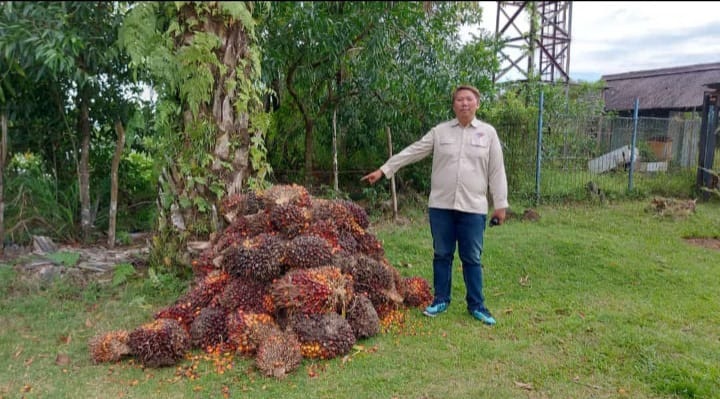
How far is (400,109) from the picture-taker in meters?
6.70

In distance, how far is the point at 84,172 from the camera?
535 centimetres

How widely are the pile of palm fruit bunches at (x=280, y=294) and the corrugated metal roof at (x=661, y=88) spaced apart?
998 centimetres

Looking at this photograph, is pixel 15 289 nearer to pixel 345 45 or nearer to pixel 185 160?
pixel 185 160

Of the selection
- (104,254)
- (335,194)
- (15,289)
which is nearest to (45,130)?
(104,254)

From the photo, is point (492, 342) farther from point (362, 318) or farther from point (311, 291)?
point (311, 291)

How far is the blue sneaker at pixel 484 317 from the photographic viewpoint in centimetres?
372

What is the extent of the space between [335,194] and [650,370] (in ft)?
14.0

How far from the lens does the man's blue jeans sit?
3617 mm

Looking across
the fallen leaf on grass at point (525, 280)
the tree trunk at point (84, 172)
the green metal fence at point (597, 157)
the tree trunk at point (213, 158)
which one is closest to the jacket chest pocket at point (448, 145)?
the tree trunk at point (213, 158)

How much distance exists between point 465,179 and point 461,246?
498mm

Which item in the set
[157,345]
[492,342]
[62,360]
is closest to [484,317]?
[492,342]

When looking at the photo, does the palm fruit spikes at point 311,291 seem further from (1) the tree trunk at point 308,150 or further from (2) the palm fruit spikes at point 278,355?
(1) the tree trunk at point 308,150

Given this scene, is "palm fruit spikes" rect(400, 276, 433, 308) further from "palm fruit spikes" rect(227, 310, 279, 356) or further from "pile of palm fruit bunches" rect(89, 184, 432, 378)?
"palm fruit spikes" rect(227, 310, 279, 356)

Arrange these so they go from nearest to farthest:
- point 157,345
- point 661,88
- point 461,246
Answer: point 157,345, point 461,246, point 661,88
